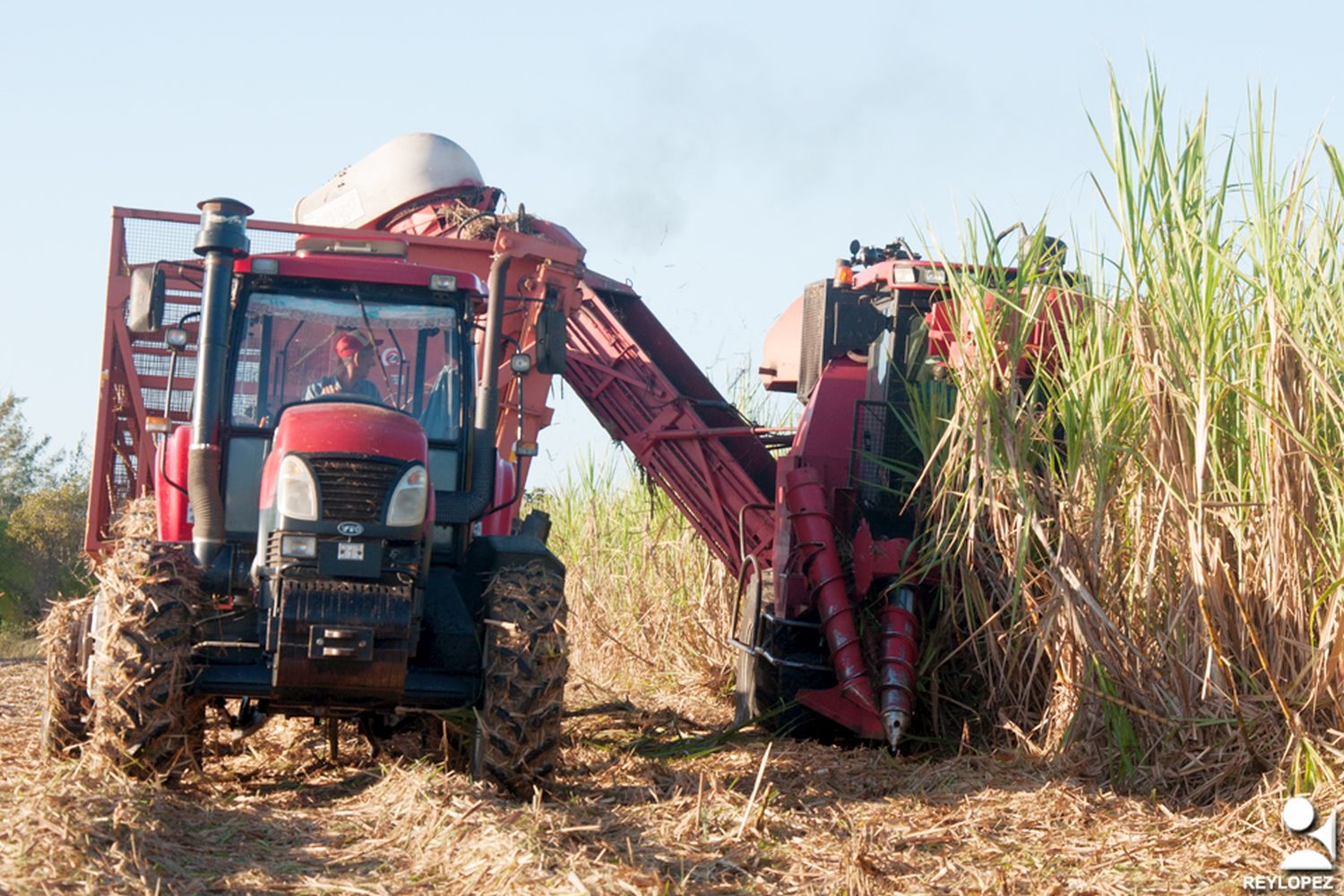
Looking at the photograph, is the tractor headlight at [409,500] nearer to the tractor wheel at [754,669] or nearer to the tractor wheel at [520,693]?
the tractor wheel at [520,693]

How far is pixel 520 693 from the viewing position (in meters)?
5.55

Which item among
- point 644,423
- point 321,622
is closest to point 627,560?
point 644,423

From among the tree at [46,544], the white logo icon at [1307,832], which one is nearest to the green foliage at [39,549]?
the tree at [46,544]

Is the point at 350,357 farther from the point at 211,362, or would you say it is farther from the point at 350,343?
the point at 211,362

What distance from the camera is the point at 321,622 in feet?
17.5

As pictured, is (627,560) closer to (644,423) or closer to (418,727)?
(644,423)

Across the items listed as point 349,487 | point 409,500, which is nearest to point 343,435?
point 349,487

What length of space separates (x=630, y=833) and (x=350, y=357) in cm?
241

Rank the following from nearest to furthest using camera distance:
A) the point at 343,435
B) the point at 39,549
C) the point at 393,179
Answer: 1. the point at 343,435
2. the point at 393,179
3. the point at 39,549

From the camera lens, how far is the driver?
625 centimetres

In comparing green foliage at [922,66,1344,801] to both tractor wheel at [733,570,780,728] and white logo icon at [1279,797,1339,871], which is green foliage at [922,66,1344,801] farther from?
tractor wheel at [733,570,780,728]

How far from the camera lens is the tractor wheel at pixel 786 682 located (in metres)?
7.13

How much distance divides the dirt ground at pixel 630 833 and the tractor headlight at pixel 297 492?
3.37 feet

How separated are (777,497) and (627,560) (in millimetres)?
4157
